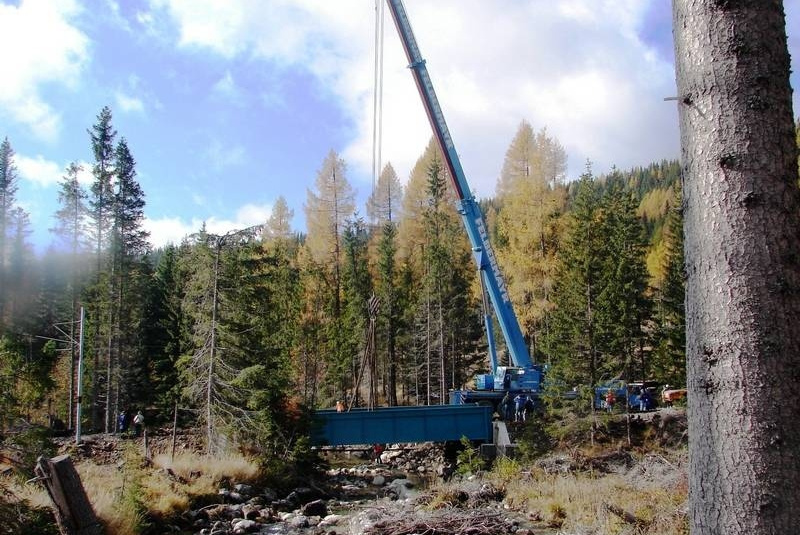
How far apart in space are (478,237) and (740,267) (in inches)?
789

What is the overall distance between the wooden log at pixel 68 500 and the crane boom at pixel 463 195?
16.9 metres

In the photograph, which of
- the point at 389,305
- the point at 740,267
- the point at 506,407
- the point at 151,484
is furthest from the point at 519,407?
the point at 740,267

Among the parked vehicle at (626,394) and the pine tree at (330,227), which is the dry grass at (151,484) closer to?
the parked vehicle at (626,394)

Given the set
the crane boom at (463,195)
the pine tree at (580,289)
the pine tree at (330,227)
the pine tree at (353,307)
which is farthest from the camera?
the pine tree at (330,227)

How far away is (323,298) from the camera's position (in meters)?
39.9

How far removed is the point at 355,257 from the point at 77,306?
1605 centimetres

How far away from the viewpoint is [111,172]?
31781 millimetres

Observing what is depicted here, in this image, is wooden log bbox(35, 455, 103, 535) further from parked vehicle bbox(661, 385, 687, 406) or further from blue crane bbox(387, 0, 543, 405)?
parked vehicle bbox(661, 385, 687, 406)

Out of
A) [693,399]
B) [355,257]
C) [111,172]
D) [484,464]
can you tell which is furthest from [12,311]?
[693,399]

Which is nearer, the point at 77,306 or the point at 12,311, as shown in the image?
the point at 12,311

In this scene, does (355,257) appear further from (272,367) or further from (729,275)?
(729,275)

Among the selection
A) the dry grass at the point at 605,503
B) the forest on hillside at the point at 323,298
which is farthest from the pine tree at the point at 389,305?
the dry grass at the point at 605,503

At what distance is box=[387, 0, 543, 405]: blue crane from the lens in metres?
21.4

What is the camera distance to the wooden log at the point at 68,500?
6391 millimetres
